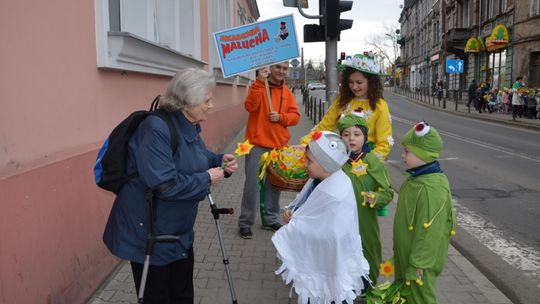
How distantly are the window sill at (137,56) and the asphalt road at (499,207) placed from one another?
390 cm

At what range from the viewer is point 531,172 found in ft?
32.1

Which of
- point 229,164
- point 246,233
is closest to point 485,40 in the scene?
point 246,233

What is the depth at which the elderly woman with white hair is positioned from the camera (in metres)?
2.47

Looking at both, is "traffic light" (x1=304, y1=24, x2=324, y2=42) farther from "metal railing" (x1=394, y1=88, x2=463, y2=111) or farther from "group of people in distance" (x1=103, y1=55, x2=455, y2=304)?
"metal railing" (x1=394, y1=88, x2=463, y2=111)

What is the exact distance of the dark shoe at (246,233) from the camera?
5414 mm

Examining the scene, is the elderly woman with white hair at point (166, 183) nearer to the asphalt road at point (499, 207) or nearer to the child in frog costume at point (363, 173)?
the child in frog costume at point (363, 173)

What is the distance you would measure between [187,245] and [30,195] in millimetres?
982

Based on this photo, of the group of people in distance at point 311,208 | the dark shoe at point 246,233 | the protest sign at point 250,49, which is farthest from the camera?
the dark shoe at point 246,233

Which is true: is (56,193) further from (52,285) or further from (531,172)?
(531,172)

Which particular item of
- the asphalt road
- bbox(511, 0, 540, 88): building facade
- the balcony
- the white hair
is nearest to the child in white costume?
the white hair

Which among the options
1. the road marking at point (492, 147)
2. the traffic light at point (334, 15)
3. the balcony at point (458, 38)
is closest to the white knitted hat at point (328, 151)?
the traffic light at point (334, 15)

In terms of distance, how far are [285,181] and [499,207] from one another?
15.0 feet

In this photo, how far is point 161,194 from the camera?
2.50 metres

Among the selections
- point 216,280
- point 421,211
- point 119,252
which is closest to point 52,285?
point 119,252
